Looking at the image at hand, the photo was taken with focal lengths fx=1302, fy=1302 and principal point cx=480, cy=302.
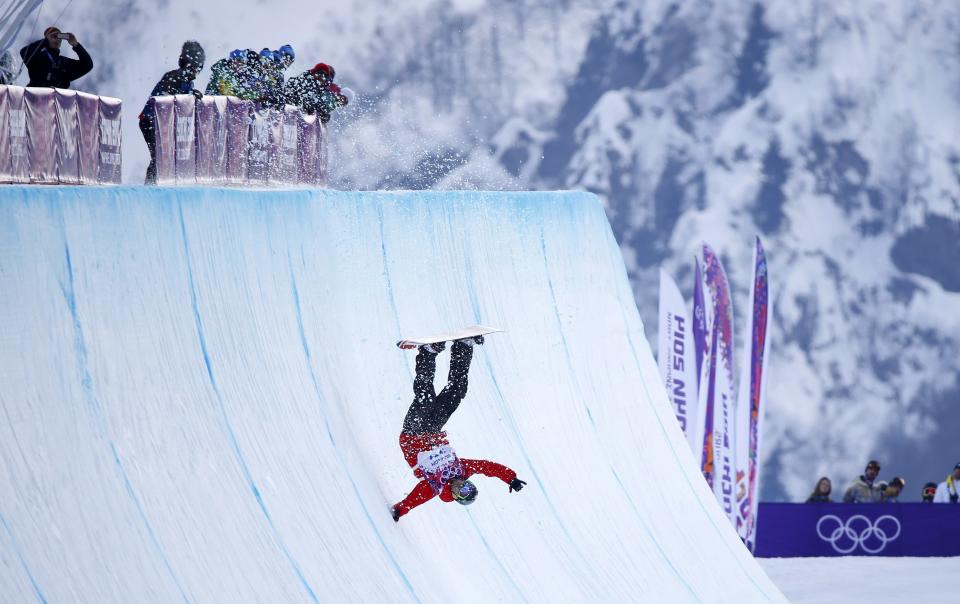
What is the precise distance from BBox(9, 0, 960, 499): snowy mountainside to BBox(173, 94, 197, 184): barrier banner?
1784 centimetres

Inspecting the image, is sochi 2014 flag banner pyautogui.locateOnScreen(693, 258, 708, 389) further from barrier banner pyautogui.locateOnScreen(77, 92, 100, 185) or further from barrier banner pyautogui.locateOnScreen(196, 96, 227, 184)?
barrier banner pyautogui.locateOnScreen(77, 92, 100, 185)

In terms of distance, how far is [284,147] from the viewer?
9398mm

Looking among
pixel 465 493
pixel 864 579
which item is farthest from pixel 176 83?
pixel 864 579

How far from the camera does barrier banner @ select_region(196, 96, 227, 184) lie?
898 centimetres

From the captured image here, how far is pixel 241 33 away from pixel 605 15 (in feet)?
36.1

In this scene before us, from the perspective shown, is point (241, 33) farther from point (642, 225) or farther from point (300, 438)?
point (300, 438)

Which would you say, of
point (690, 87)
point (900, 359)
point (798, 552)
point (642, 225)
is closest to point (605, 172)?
point (642, 225)

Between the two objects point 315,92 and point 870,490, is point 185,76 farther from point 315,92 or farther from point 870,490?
point 870,490

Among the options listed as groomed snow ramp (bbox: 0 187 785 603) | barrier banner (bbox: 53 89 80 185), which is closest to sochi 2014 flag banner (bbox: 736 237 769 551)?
groomed snow ramp (bbox: 0 187 785 603)

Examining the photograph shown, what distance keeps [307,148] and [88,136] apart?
5.97 feet

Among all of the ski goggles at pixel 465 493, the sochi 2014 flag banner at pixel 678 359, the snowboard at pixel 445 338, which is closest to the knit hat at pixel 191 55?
the snowboard at pixel 445 338

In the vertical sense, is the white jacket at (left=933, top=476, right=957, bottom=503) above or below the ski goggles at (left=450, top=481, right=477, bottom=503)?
below

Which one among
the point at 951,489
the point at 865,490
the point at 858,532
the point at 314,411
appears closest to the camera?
the point at 314,411

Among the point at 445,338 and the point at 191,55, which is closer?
the point at 445,338
